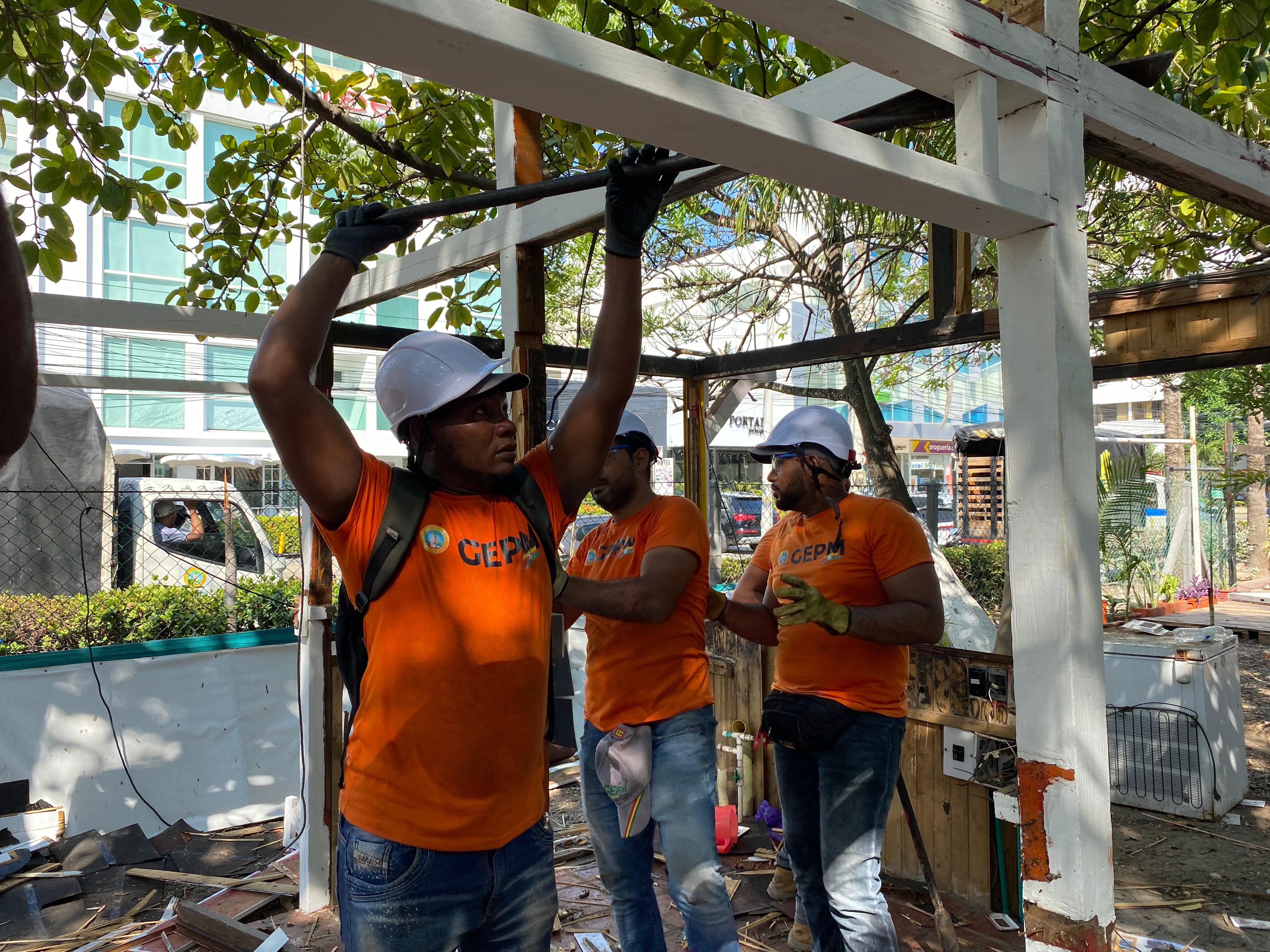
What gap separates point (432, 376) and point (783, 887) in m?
3.31

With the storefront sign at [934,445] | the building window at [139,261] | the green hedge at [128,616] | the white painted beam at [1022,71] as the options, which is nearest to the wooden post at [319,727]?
the green hedge at [128,616]

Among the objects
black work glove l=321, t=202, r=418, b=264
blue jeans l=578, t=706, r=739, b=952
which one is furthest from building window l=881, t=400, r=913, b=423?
black work glove l=321, t=202, r=418, b=264

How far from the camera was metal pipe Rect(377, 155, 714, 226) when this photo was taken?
6.01 feet

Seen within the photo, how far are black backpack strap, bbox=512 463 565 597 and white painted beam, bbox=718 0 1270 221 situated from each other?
1058 millimetres

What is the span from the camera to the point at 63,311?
332 cm

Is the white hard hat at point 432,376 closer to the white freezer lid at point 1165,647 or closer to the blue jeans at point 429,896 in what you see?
the blue jeans at point 429,896

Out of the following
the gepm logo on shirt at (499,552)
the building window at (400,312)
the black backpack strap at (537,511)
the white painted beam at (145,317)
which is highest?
the building window at (400,312)

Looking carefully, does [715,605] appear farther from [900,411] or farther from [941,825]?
[900,411]

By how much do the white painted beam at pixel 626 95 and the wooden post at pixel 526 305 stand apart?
131cm

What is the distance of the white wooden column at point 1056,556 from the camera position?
1.91m

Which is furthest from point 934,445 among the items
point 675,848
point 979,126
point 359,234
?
point 359,234

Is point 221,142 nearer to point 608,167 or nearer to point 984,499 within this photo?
point 608,167

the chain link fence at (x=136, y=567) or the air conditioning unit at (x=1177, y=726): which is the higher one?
the chain link fence at (x=136, y=567)

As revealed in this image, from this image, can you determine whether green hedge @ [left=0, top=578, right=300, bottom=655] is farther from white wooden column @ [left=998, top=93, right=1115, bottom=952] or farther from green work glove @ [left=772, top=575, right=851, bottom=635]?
white wooden column @ [left=998, top=93, right=1115, bottom=952]
